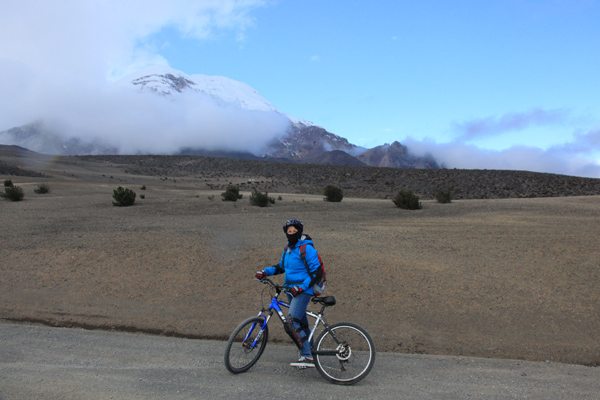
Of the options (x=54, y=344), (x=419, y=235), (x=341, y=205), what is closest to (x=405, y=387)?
(x=54, y=344)

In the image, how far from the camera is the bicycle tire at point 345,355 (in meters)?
5.39

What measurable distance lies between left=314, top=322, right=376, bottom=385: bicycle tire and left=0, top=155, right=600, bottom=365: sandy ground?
1.74 metres

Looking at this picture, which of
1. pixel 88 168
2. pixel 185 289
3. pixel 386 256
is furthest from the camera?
pixel 88 168

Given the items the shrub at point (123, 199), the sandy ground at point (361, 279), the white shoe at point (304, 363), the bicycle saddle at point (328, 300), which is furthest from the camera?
the shrub at point (123, 199)

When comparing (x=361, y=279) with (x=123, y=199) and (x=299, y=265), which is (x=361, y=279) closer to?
(x=299, y=265)

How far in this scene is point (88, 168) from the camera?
71.9 meters

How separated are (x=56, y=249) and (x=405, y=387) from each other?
409 inches

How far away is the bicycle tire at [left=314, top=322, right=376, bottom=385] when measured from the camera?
17.7 feet

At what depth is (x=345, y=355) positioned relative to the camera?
215 inches

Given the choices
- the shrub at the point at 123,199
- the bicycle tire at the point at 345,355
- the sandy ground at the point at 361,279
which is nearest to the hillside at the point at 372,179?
the shrub at the point at 123,199

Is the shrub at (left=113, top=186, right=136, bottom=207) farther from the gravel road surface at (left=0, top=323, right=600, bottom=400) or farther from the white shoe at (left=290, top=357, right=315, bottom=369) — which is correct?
the white shoe at (left=290, top=357, right=315, bottom=369)

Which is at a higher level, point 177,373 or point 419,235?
point 419,235

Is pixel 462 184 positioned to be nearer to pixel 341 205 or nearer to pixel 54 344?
pixel 341 205

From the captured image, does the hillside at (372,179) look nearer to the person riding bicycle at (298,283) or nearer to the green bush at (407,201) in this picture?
the green bush at (407,201)
